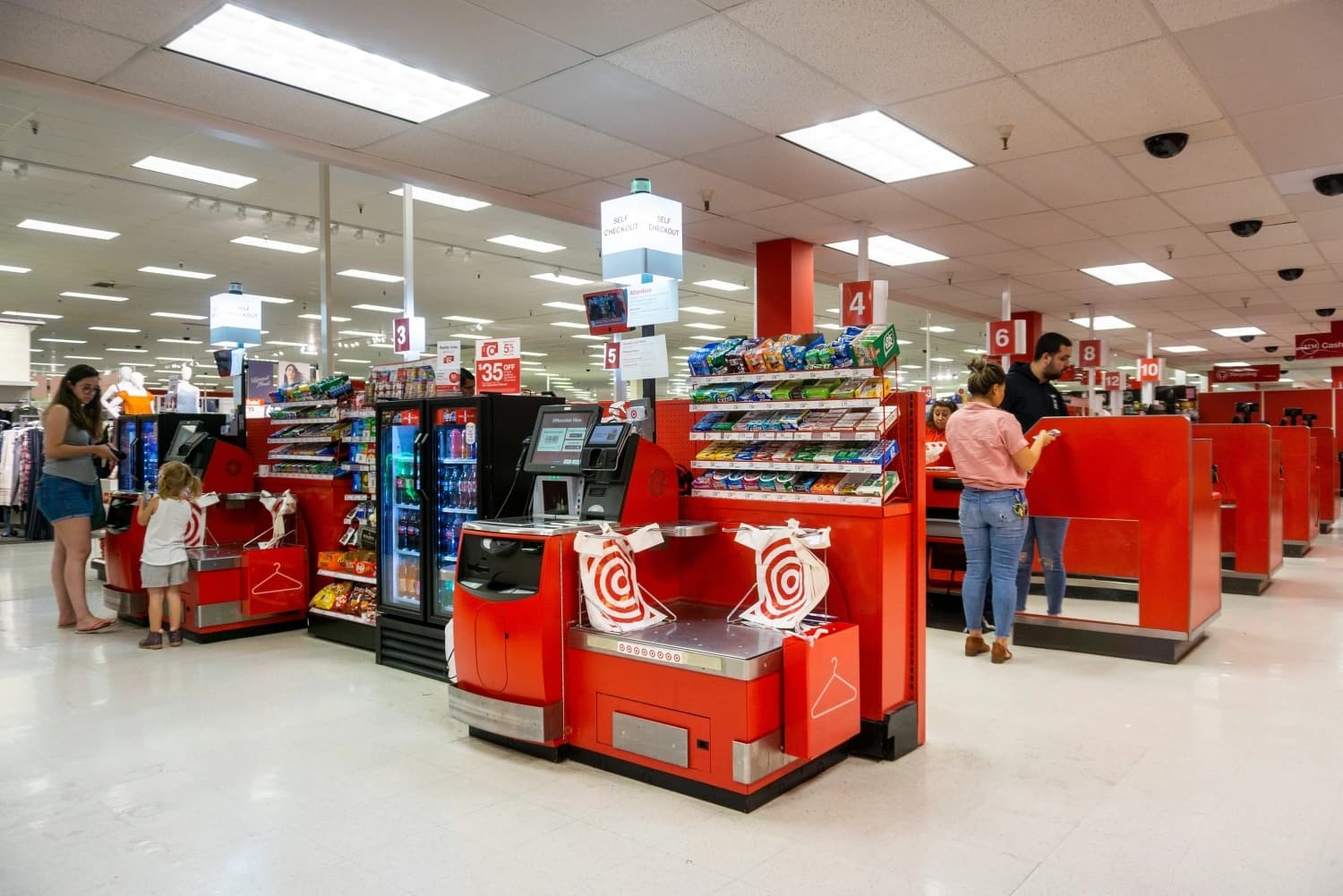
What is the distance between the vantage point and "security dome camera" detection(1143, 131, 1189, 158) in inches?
218

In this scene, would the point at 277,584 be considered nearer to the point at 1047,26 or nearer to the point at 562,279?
the point at 1047,26

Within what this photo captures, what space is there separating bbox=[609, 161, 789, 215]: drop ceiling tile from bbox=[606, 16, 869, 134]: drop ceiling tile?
1.05 m

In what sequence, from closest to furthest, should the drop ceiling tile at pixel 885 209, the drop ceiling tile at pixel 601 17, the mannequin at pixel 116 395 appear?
the drop ceiling tile at pixel 601 17 → the drop ceiling tile at pixel 885 209 → the mannequin at pixel 116 395

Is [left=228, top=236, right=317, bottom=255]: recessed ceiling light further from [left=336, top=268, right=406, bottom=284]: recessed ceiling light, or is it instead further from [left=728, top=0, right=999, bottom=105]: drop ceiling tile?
[left=728, top=0, right=999, bottom=105]: drop ceiling tile

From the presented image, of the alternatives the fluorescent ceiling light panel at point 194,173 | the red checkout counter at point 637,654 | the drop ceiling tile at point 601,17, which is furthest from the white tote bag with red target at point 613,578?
the fluorescent ceiling light panel at point 194,173

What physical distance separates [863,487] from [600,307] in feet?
6.47

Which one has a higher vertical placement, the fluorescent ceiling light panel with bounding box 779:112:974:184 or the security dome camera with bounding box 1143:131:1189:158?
the fluorescent ceiling light panel with bounding box 779:112:974:184

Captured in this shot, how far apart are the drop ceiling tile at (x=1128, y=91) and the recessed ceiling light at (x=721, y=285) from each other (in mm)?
7878

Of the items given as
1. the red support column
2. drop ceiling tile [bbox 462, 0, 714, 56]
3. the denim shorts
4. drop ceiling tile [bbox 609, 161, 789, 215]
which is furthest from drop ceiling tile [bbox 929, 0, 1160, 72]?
the denim shorts

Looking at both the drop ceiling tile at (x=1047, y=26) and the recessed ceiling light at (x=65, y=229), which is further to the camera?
the recessed ceiling light at (x=65, y=229)

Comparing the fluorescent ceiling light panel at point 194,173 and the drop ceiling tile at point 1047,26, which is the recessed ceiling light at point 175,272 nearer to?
the fluorescent ceiling light panel at point 194,173

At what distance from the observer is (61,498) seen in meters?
5.83

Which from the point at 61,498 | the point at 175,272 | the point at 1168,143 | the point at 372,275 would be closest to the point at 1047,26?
the point at 1168,143

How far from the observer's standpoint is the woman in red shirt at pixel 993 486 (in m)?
4.64
